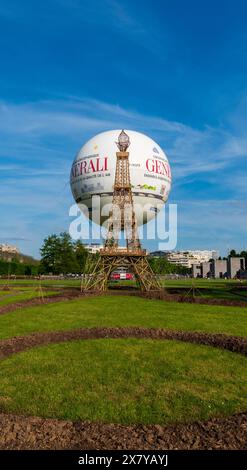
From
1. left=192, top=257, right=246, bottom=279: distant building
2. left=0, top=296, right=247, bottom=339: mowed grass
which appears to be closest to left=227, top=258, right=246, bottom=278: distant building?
left=192, top=257, right=246, bottom=279: distant building

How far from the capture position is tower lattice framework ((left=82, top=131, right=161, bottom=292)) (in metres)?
36.2

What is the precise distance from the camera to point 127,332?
14227 mm

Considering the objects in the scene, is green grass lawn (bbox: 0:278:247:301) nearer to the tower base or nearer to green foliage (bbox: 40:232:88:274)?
the tower base

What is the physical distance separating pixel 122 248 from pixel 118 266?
195 cm

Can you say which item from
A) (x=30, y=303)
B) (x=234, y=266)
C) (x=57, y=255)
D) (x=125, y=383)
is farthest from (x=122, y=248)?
(x=234, y=266)

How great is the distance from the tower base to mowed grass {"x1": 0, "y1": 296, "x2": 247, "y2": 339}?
1362 centimetres

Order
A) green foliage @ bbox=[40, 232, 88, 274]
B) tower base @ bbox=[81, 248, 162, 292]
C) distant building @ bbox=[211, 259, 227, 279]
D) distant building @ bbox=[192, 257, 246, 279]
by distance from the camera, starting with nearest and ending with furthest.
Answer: tower base @ bbox=[81, 248, 162, 292]
green foliage @ bbox=[40, 232, 88, 274]
distant building @ bbox=[192, 257, 246, 279]
distant building @ bbox=[211, 259, 227, 279]

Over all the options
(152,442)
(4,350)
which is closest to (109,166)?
(4,350)

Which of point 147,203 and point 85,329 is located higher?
point 147,203

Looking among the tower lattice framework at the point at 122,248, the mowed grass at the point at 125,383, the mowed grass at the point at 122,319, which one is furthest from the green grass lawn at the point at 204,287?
the mowed grass at the point at 125,383

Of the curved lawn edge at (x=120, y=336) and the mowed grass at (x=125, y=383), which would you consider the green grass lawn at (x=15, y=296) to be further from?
the mowed grass at (x=125, y=383)

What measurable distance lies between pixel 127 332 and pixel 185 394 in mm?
6351

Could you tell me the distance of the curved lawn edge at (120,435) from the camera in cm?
577
